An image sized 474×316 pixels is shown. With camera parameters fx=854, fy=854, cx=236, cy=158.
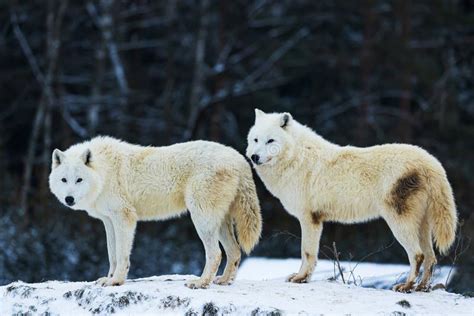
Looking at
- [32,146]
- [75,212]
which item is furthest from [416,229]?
[32,146]

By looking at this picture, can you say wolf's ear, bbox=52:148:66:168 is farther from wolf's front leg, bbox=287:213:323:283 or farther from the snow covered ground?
wolf's front leg, bbox=287:213:323:283

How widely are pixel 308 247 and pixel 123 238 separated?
206 centimetres

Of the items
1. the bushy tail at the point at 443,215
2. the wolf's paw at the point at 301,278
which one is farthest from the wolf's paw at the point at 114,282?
the bushy tail at the point at 443,215

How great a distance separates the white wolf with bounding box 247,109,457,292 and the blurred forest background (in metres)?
12.6

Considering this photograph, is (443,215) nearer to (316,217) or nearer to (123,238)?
(316,217)

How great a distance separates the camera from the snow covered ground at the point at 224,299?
8.05 metres

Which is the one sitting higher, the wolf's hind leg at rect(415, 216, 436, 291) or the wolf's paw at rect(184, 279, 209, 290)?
the wolf's hind leg at rect(415, 216, 436, 291)

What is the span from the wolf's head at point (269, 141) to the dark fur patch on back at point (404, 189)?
1387 mm

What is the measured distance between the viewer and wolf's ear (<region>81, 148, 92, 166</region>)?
30.6 ft

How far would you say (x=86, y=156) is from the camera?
932 cm

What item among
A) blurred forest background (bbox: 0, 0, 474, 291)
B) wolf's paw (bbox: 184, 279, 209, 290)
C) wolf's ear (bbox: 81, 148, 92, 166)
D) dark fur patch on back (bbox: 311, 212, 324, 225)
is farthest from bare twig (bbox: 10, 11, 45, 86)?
wolf's paw (bbox: 184, 279, 209, 290)

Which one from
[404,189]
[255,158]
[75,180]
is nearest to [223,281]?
[255,158]

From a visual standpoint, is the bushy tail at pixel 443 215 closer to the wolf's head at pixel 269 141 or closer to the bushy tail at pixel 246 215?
the wolf's head at pixel 269 141

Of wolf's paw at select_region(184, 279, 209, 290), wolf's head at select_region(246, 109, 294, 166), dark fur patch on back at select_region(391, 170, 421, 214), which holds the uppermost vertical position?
wolf's head at select_region(246, 109, 294, 166)
